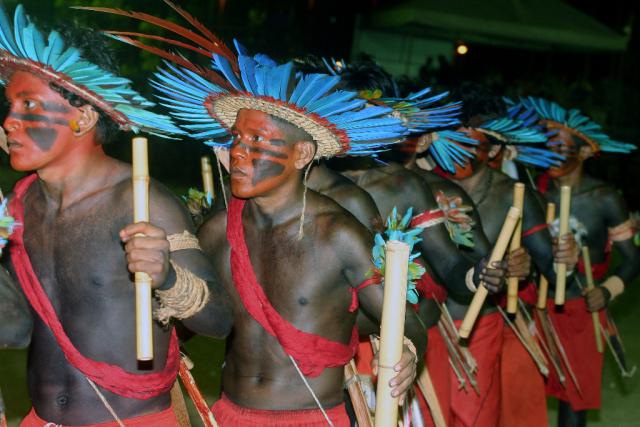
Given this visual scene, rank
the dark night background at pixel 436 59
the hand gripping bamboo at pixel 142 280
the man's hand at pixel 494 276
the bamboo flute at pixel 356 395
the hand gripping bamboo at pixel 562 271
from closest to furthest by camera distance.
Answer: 1. the hand gripping bamboo at pixel 142 280
2. the bamboo flute at pixel 356 395
3. the man's hand at pixel 494 276
4. the hand gripping bamboo at pixel 562 271
5. the dark night background at pixel 436 59

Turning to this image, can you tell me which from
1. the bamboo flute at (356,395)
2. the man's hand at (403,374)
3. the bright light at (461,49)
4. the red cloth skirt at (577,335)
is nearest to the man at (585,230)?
the red cloth skirt at (577,335)

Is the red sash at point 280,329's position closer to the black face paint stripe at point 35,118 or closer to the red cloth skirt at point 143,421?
the red cloth skirt at point 143,421

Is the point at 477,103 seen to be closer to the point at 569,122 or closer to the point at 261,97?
the point at 569,122

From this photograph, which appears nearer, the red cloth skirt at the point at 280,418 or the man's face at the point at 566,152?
the red cloth skirt at the point at 280,418

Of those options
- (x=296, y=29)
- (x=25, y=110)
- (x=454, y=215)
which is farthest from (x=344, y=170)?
(x=296, y=29)

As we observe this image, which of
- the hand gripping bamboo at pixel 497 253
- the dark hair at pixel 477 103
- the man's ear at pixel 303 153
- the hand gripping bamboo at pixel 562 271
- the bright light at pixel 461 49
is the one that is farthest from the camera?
the bright light at pixel 461 49

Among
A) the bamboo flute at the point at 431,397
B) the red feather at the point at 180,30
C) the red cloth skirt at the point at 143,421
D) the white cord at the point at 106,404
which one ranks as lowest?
the bamboo flute at the point at 431,397

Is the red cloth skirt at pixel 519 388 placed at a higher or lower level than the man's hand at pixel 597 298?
lower

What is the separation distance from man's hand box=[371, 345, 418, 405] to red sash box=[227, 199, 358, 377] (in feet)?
1.56

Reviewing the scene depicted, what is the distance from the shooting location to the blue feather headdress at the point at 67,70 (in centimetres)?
334

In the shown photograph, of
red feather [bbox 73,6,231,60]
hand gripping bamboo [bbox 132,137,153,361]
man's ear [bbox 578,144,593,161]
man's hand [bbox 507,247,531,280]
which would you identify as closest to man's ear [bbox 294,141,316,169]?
red feather [bbox 73,6,231,60]

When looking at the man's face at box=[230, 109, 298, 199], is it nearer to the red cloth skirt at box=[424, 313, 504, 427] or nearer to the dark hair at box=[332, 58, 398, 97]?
the dark hair at box=[332, 58, 398, 97]

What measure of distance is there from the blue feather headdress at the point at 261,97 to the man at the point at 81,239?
0.24m

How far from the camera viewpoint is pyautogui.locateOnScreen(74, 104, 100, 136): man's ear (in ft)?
11.4
